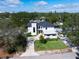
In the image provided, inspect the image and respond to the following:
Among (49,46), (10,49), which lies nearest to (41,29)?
(49,46)

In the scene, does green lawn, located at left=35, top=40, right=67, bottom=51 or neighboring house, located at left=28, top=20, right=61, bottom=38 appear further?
neighboring house, located at left=28, top=20, right=61, bottom=38

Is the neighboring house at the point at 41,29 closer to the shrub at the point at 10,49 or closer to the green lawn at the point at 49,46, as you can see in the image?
the green lawn at the point at 49,46

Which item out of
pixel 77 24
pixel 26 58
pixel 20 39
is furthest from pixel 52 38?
pixel 26 58

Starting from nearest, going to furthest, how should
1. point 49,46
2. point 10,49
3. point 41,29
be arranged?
point 10,49 → point 49,46 → point 41,29

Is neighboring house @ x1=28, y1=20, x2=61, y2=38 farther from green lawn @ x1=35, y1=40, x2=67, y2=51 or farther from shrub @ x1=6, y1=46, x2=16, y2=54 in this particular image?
shrub @ x1=6, y1=46, x2=16, y2=54

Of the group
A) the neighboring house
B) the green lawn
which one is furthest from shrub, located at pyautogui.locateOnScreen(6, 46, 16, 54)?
the neighboring house

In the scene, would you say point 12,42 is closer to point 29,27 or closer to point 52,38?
point 52,38

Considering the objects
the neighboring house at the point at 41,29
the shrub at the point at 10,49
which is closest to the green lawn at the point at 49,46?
the shrub at the point at 10,49

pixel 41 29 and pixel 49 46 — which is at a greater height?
pixel 41 29

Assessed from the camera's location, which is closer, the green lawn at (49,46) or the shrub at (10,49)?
the shrub at (10,49)

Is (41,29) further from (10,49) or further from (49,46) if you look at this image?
(10,49)

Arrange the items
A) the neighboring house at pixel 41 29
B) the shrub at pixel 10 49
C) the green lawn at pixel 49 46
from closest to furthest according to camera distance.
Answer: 1. the shrub at pixel 10 49
2. the green lawn at pixel 49 46
3. the neighboring house at pixel 41 29
